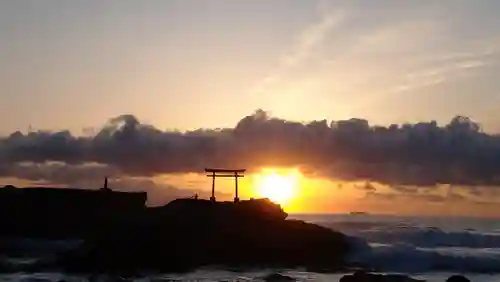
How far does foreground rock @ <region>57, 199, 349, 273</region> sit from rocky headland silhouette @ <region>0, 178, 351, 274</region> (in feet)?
0.19

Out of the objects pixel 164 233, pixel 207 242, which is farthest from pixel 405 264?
pixel 164 233

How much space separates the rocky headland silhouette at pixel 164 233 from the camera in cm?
4219

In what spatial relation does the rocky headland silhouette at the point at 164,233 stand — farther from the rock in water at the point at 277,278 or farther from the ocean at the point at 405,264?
the rock in water at the point at 277,278

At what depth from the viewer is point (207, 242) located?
1764 inches

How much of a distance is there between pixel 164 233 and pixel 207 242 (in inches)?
106

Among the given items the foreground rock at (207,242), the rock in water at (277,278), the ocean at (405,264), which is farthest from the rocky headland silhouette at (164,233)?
the rock in water at (277,278)

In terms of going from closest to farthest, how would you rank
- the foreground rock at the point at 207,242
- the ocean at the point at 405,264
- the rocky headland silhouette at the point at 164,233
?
the ocean at the point at 405,264 → the foreground rock at the point at 207,242 → the rocky headland silhouette at the point at 164,233

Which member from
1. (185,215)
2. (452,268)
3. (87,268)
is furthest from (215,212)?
(452,268)

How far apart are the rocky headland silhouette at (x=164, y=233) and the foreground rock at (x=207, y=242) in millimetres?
58

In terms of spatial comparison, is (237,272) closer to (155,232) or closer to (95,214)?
(155,232)

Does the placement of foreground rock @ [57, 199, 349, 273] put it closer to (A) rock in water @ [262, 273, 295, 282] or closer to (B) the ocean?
(B) the ocean

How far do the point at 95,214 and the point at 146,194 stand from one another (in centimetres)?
429

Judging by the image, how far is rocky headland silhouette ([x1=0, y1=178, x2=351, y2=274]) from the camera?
138 ft

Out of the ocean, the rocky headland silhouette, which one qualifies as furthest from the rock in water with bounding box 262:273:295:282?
the rocky headland silhouette
